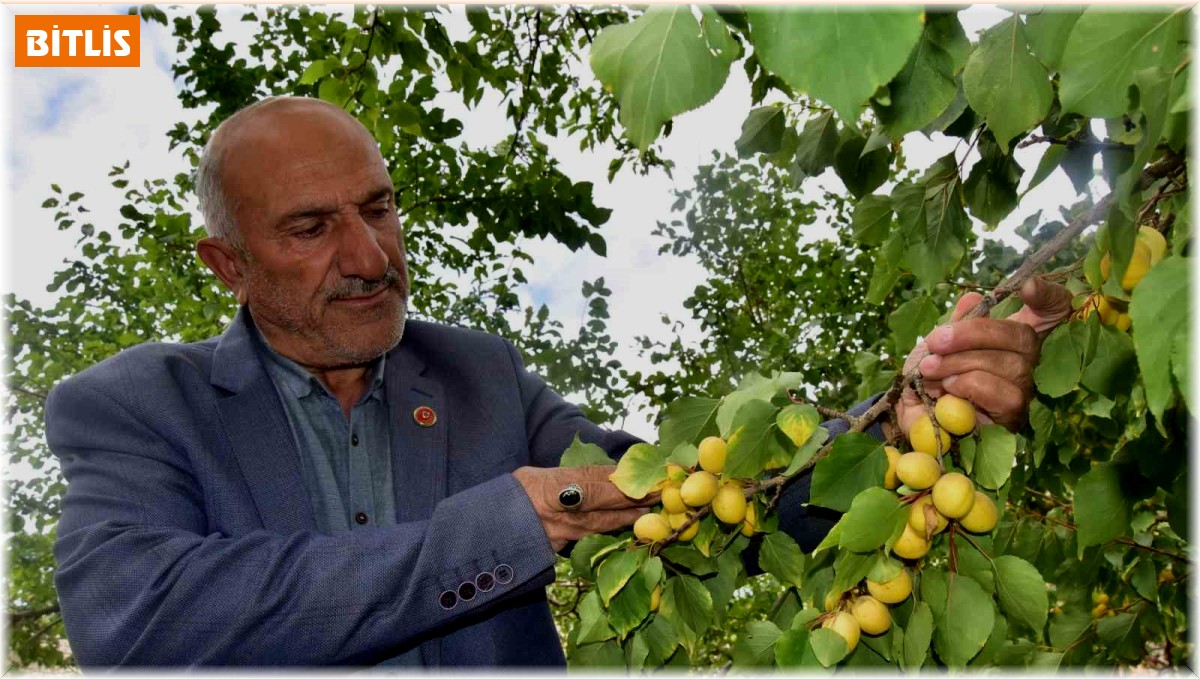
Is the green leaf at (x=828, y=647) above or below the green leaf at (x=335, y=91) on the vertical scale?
below

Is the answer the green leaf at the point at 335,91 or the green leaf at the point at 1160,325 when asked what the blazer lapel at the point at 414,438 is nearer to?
the green leaf at the point at 335,91

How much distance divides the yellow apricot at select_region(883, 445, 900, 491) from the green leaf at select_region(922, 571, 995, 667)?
0.48 feet

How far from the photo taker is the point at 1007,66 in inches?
49.1

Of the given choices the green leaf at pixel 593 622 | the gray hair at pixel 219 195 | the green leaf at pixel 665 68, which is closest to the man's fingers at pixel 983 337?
the green leaf at pixel 593 622

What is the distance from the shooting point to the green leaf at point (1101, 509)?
1.56 m

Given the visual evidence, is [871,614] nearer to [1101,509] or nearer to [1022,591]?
[1022,591]

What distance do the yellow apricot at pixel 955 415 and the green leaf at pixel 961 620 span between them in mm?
196

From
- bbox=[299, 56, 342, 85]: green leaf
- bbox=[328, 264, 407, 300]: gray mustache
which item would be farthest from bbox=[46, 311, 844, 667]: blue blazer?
bbox=[299, 56, 342, 85]: green leaf

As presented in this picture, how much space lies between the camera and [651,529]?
1.36m

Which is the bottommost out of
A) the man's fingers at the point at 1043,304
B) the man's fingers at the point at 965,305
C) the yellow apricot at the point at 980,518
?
the yellow apricot at the point at 980,518

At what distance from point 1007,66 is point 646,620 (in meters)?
0.85

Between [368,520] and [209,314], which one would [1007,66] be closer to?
[368,520]

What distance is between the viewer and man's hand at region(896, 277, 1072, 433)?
133cm

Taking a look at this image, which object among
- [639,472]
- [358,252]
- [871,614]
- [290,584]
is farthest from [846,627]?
[358,252]
